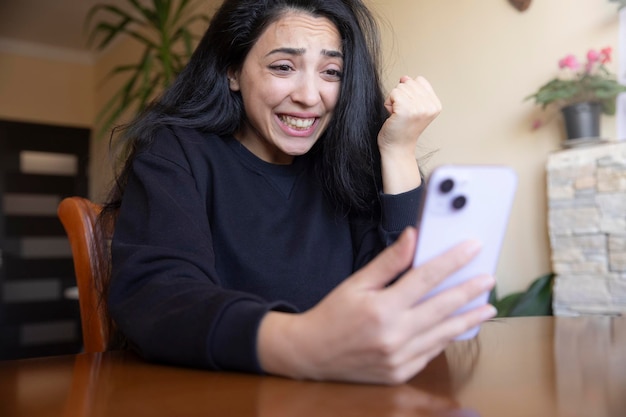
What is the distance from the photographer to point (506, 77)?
2.45 m

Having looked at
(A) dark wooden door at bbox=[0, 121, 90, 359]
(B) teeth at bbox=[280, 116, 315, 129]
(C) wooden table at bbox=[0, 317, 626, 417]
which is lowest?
(A) dark wooden door at bbox=[0, 121, 90, 359]

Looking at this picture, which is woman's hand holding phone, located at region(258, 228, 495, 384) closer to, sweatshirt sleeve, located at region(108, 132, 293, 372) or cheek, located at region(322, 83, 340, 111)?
sweatshirt sleeve, located at region(108, 132, 293, 372)

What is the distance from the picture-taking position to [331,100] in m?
A: 1.17

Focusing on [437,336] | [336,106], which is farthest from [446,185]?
[336,106]

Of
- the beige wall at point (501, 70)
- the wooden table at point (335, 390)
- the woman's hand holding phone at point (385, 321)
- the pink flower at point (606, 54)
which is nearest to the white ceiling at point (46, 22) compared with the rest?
the beige wall at point (501, 70)

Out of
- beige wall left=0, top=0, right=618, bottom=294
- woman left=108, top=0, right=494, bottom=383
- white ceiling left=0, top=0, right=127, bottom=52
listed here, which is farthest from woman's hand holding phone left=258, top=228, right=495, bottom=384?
white ceiling left=0, top=0, right=127, bottom=52

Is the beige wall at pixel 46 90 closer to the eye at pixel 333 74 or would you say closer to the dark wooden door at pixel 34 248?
the dark wooden door at pixel 34 248

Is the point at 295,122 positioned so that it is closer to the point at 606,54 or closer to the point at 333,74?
the point at 333,74

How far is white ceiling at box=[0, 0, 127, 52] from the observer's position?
197 inches

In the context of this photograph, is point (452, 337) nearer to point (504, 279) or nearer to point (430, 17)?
point (504, 279)

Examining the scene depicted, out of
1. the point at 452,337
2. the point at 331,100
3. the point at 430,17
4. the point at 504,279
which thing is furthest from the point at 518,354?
the point at 430,17

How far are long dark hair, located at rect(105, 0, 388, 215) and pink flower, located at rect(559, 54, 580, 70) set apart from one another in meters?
1.15

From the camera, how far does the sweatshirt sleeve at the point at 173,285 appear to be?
0.57 metres

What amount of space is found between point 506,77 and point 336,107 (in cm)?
146
